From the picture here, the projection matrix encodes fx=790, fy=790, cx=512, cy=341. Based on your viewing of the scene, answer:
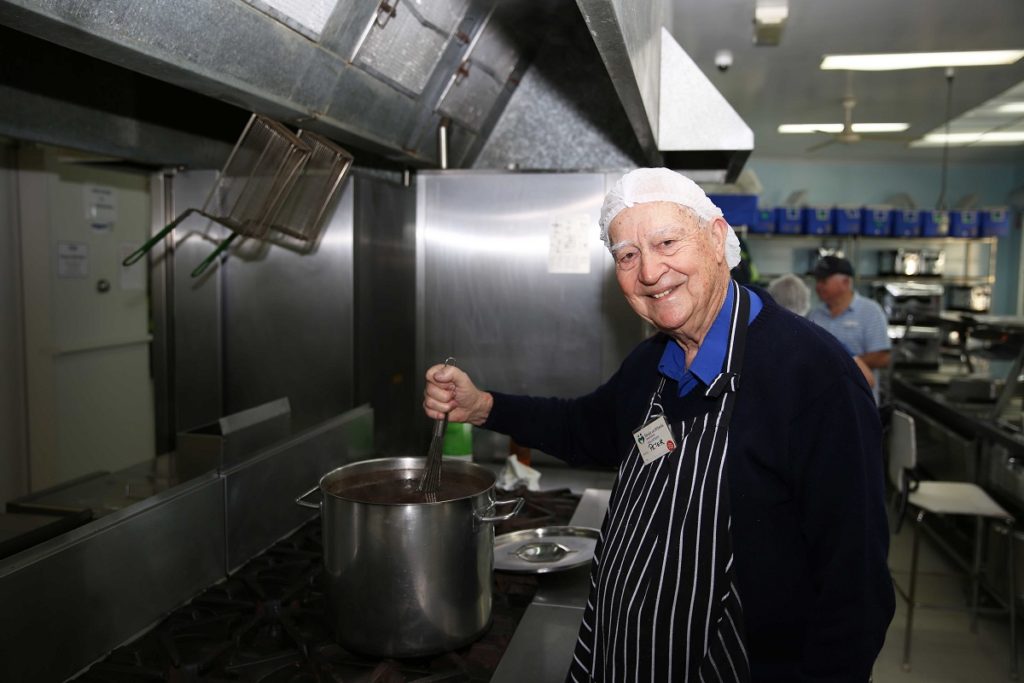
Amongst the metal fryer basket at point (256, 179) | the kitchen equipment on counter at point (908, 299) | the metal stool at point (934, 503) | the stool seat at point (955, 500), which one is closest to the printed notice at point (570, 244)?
the metal fryer basket at point (256, 179)

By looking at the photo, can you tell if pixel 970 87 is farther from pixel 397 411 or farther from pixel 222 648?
pixel 222 648

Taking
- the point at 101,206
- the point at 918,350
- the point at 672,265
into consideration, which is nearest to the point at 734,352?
the point at 672,265

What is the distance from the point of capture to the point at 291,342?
2486 millimetres

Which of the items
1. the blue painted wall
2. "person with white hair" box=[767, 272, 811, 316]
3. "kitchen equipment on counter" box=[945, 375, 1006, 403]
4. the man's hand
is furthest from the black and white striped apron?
the blue painted wall

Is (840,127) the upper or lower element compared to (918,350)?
upper

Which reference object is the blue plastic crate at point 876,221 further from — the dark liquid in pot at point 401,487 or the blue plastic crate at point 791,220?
the dark liquid in pot at point 401,487

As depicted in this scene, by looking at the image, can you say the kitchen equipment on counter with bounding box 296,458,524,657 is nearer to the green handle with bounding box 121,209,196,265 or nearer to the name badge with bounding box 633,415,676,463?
the name badge with bounding box 633,415,676,463

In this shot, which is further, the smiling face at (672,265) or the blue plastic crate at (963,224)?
the blue plastic crate at (963,224)

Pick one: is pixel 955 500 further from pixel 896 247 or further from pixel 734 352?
pixel 896 247

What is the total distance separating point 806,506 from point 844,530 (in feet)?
0.19

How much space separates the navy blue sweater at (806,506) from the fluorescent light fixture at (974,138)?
304 inches

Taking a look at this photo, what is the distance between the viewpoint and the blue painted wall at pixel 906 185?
9656 mm

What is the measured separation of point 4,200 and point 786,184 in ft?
28.0

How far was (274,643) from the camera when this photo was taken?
1332 millimetres
